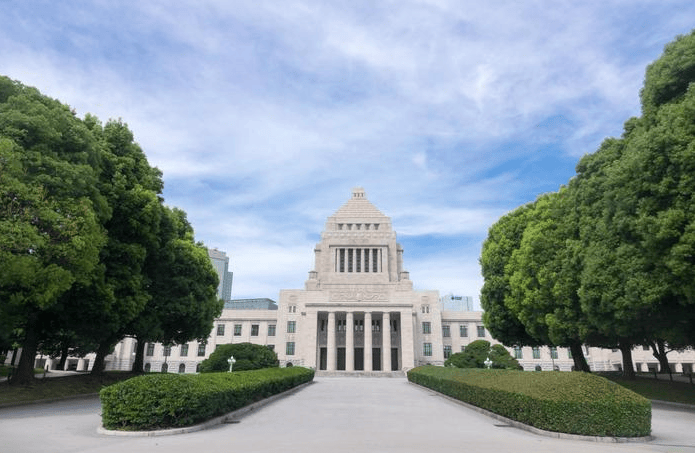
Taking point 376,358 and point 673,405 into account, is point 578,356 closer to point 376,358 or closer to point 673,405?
point 673,405

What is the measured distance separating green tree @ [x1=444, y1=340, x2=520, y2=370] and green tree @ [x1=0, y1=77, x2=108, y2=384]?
3754 cm

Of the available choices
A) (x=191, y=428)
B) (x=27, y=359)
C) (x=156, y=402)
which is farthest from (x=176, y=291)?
(x=191, y=428)

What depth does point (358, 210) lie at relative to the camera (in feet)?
Result: 255

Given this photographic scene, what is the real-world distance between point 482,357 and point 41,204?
40879 mm

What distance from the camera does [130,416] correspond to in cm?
1078

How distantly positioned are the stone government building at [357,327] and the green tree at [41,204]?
150 ft

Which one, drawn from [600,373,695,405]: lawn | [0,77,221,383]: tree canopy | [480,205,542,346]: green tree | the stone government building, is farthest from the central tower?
[0,77,221,383]: tree canopy

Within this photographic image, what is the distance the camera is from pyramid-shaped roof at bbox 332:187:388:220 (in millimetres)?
76812

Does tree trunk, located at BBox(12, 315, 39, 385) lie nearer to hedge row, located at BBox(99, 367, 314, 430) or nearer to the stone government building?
hedge row, located at BBox(99, 367, 314, 430)

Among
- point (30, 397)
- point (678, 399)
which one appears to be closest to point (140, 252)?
point (30, 397)

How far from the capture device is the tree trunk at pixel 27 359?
18627mm

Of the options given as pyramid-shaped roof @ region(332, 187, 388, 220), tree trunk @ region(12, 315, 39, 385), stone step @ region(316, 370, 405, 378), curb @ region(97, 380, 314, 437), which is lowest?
curb @ region(97, 380, 314, 437)

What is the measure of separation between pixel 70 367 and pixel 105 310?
62.9 metres

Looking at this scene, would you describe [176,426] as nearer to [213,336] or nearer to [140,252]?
[140,252]
